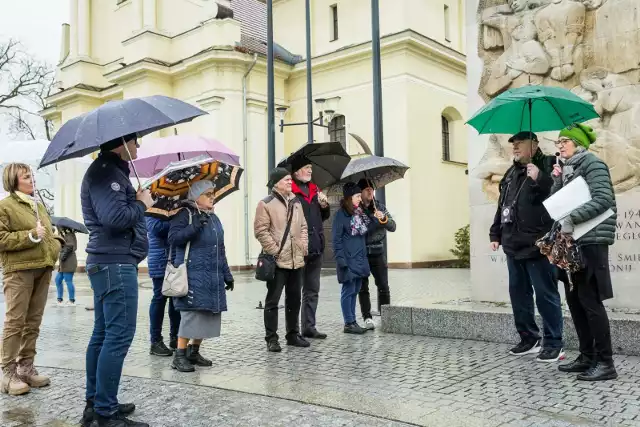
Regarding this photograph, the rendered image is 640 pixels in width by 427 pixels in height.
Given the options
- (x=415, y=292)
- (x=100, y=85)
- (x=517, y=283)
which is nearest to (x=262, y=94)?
(x=100, y=85)

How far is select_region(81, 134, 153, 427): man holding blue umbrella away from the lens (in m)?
4.23

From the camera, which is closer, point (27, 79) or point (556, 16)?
point (556, 16)

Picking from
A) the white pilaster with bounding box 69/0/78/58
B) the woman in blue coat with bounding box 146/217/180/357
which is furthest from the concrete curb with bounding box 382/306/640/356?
the white pilaster with bounding box 69/0/78/58

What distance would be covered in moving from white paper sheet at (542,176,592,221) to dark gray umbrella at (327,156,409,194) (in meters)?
3.00

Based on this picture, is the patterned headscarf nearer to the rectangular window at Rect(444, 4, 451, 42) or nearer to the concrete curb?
the concrete curb

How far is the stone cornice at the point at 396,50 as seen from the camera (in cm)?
2223

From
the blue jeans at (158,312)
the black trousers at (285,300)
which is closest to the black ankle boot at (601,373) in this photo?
the black trousers at (285,300)

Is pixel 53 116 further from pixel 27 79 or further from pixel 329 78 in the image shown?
pixel 329 78

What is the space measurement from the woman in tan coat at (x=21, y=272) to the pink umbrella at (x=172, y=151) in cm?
180

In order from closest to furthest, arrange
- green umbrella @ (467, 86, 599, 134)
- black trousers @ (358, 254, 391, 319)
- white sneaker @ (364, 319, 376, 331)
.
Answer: green umbrella @ (467, 86, 599, 134), white sneaker @ (364, 319, 376, 331), black trousers @ (358, 254, 391, 319)

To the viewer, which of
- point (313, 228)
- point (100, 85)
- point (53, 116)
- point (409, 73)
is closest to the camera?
point (313, 228)

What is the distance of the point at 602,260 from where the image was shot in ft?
16.8

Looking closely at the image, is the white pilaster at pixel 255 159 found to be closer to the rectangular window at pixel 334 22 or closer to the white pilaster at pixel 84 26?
the rectangular window at pixel 334 22

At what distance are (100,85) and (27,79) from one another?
10357 mm
